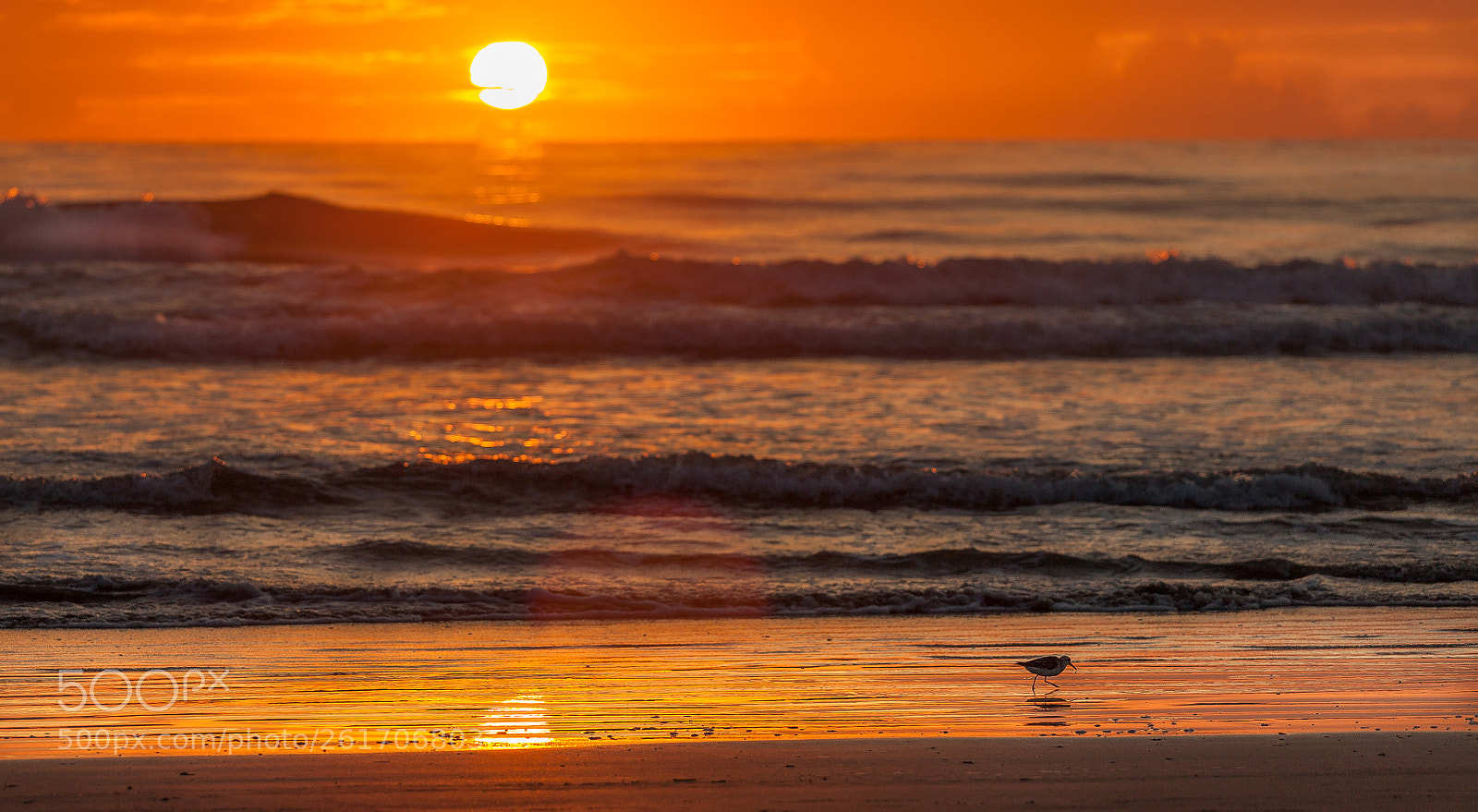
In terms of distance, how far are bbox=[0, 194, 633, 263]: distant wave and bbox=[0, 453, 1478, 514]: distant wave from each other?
17.7 m

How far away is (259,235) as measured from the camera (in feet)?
91.3

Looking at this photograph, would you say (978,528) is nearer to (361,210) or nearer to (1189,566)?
(1189,566)

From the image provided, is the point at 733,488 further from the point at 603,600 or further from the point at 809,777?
the point at 809,777

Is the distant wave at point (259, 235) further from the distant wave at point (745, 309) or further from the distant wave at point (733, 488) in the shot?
the distant wave at point (733, 488)

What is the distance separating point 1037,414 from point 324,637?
25.8 ft

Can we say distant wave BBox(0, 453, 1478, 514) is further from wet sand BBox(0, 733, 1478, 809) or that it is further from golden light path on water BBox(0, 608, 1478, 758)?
wet sand BBox(0, 733, 1478, 809)

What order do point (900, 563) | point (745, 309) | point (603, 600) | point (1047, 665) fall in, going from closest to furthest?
point (1047, 665)
point (603, 600)
point (900, 563)
point (745, 309)

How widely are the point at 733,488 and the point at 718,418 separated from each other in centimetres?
248

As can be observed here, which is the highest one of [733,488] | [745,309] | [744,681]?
[745,309]

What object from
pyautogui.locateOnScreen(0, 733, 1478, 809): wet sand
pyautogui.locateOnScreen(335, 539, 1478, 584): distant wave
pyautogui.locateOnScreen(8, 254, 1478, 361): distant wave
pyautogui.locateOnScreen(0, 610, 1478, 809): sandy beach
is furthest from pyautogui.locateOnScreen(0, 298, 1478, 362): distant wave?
pyautogui.locateOnScreen(0, 733, 1478, 809): wet sand

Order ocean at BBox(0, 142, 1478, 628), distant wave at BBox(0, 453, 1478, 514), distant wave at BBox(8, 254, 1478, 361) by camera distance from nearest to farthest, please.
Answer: ocean at BBox(0, 142, 1478, 628)
distant wave at BBox(0, 453, 1478, 514)
distant wave at BBox(8, 254, 1478, 361)

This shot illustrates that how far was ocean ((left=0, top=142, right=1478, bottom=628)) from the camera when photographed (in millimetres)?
7672

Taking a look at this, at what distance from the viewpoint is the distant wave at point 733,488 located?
9.34 meters

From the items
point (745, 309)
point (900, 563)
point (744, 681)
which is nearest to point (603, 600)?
point (744, 681)
